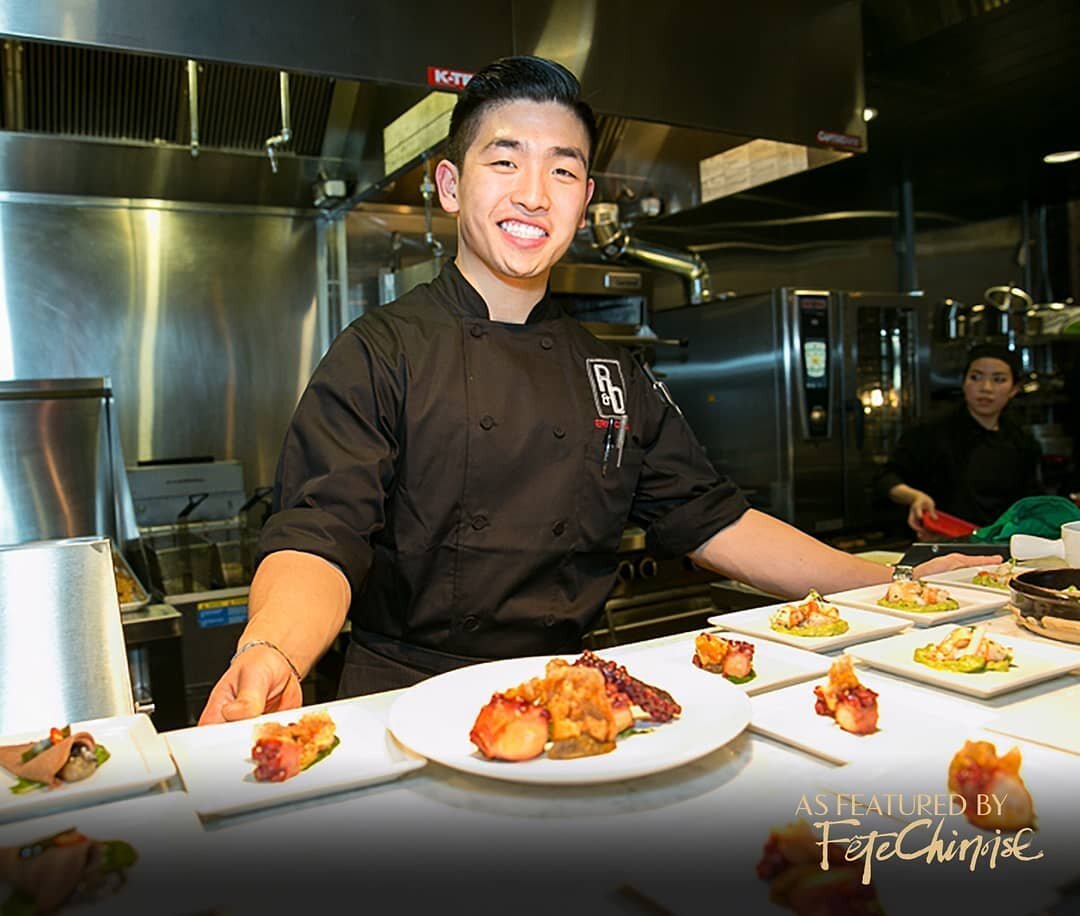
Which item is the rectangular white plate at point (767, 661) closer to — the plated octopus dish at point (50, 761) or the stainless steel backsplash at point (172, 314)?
the plated octopus dish at point (50, 761)

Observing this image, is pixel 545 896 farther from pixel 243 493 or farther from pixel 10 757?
pixel 243 493

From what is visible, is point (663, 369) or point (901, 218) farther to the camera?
point (901, 218)

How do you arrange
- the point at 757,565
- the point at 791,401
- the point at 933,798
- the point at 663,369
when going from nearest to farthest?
1. the point at 933,798
2. the point at 757,565
3. the point at 791,401
4. the point at 663,369

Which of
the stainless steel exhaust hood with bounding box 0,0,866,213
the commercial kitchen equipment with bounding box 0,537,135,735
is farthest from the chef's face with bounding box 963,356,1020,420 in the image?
the commercial kitchen equipment with bounding box 0,537,135,735

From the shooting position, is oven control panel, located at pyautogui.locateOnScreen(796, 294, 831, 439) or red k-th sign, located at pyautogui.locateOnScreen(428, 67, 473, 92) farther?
oven control panel, located at pyautogui.locateOnScreen(796, 294, 831, 439)

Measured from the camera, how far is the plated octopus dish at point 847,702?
3.02ft

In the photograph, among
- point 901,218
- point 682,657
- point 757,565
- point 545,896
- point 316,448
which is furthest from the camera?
point 901,218

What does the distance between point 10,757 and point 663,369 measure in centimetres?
424

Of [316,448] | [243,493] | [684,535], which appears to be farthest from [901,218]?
[316,448]

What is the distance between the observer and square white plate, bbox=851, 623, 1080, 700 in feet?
3.48

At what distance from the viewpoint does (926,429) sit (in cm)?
441

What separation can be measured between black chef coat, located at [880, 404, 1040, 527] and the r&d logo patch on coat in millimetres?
2768

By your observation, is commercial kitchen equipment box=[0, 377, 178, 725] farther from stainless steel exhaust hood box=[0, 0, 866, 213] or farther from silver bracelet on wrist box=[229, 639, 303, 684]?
silver bracelet on wrist box=[229, 639, 303, 684]

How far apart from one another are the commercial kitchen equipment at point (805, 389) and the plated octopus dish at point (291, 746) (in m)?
3.60
